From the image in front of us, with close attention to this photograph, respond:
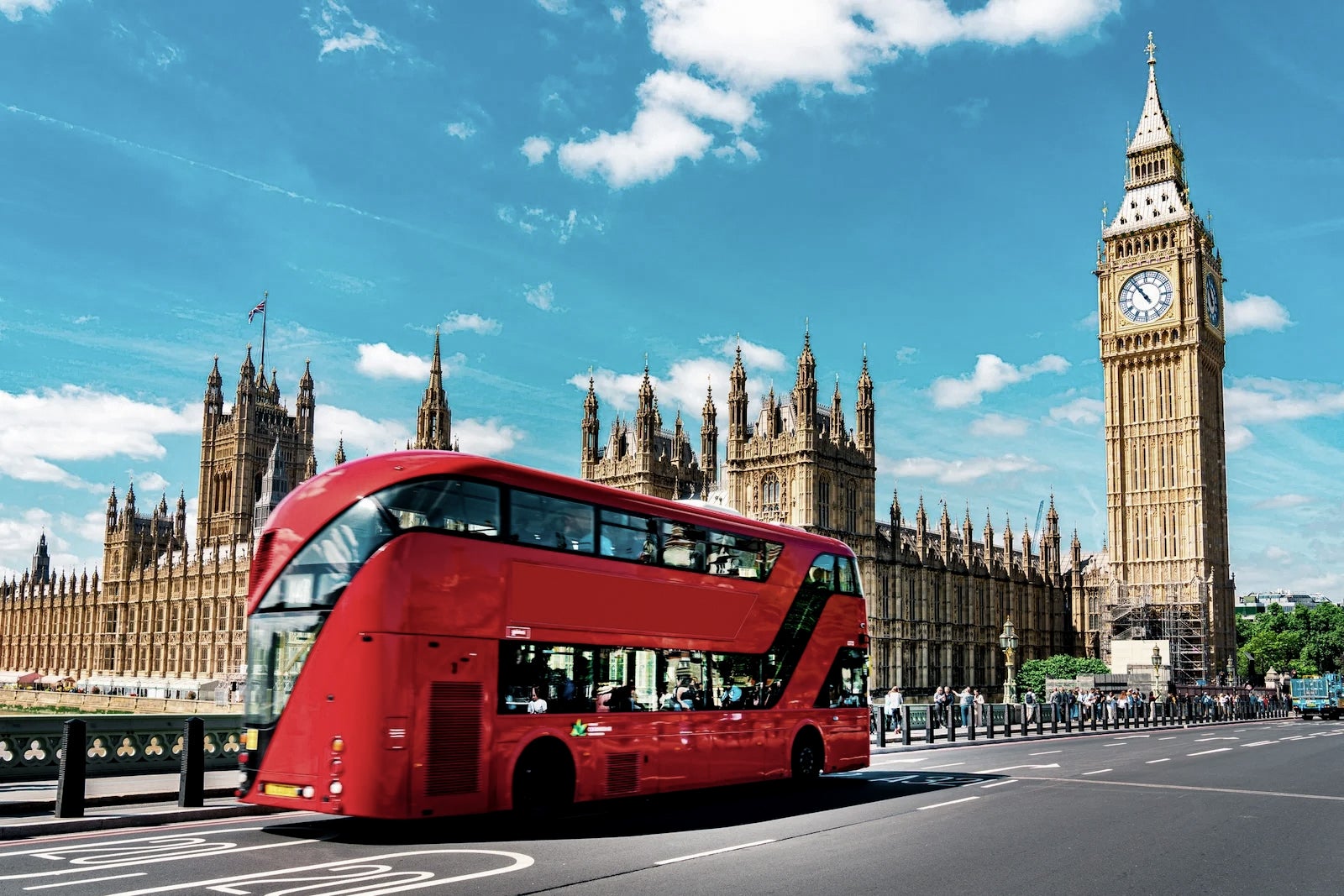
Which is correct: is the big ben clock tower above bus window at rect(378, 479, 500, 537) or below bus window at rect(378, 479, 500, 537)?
above

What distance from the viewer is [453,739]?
12.7 meters

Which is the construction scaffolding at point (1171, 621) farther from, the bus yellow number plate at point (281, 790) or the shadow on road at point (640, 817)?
the bus yellow number plate at point (281, 790)

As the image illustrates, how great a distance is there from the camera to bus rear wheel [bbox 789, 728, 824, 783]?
1856 cm

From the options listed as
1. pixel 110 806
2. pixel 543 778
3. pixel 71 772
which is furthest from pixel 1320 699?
pixel 71 772

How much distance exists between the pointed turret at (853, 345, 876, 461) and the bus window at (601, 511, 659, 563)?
5403 cm

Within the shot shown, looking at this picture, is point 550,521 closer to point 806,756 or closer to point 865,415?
point 806,756

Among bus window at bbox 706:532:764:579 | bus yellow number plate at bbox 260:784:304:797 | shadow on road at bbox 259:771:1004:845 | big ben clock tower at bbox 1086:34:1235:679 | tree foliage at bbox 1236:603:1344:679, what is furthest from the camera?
tree foliage at bbox 1236:603:1344:679

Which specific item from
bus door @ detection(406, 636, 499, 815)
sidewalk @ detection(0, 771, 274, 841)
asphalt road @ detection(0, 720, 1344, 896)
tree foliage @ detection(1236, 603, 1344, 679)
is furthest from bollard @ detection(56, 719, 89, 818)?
tree foliage @ detection(1236, 603, 1344, 679)

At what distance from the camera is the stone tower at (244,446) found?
11825 cm

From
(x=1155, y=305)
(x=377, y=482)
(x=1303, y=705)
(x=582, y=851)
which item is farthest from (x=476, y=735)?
(x=1155, y=305)

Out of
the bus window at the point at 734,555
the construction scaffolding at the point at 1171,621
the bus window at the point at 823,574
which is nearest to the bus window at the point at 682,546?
the bus window at the point at 734,555

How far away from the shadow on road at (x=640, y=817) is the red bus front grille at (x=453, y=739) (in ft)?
2.25

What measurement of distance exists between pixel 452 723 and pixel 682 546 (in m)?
4.68

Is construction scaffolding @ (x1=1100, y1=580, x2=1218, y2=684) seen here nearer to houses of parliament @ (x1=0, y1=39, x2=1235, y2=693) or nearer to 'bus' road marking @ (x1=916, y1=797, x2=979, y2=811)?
houses of parliament @ (x1=0, y1=39, x2=1235, y2=693)
